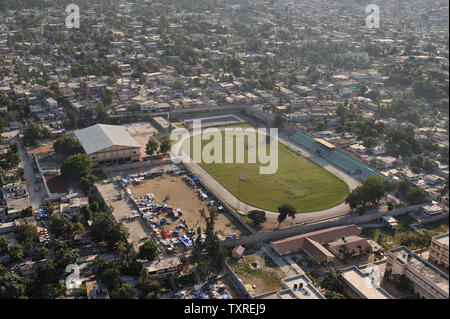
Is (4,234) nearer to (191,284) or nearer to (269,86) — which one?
(191,284)

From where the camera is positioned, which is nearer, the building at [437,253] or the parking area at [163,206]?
the building at [437,253]

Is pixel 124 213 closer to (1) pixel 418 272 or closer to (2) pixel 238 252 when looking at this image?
(2) pixel 238 252

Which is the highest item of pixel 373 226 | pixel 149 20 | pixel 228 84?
pixel 149 20

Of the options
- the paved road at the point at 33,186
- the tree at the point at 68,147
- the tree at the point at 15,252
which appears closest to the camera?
the tree at the point at 15,252

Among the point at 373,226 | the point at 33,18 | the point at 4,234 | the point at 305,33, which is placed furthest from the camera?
the point at 305,33

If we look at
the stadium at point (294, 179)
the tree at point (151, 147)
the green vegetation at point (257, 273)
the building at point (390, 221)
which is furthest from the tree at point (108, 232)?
the building at point (390, 221)

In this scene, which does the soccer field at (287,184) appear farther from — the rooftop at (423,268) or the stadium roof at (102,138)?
the rooftop at (423,268)

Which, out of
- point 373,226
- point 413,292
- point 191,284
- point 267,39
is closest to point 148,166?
point 191,284
